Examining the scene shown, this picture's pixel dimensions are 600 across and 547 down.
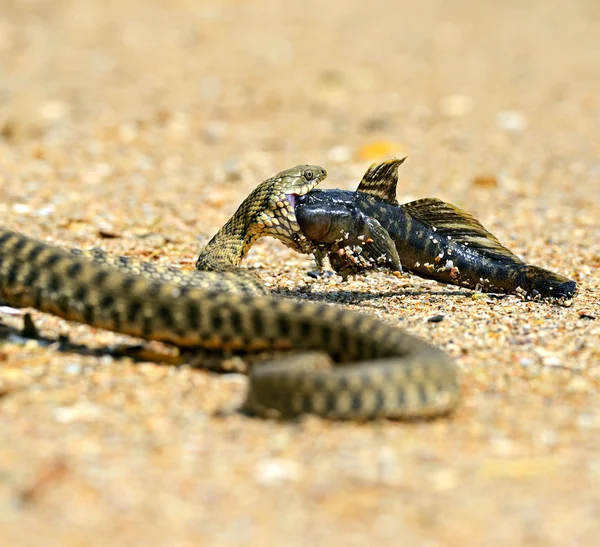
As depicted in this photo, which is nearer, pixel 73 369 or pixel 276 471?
pixel 276 471

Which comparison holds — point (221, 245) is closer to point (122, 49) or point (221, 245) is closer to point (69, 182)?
point (69, 182)

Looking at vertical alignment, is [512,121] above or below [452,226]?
above

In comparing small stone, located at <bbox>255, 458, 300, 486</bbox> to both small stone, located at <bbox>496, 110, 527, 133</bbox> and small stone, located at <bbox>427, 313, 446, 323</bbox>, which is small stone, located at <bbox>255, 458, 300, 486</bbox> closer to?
small stone, located at <bbox>427, 313, 446, 323</bbox>

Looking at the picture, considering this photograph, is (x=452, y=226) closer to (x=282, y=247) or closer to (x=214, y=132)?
(x=282, y=247)

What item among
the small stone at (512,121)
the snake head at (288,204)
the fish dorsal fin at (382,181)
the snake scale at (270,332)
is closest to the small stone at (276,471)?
the snake scale at (270,332)

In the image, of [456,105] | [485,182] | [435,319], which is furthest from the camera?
[456,105]

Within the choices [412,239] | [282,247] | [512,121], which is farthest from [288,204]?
[512,121]

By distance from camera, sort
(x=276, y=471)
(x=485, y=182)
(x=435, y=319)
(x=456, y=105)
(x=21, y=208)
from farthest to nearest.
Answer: (x=456, y=105) → (x=485, y=182) → (x=21, y=208) → (x=435, y=319) → (x=276, y=471)
